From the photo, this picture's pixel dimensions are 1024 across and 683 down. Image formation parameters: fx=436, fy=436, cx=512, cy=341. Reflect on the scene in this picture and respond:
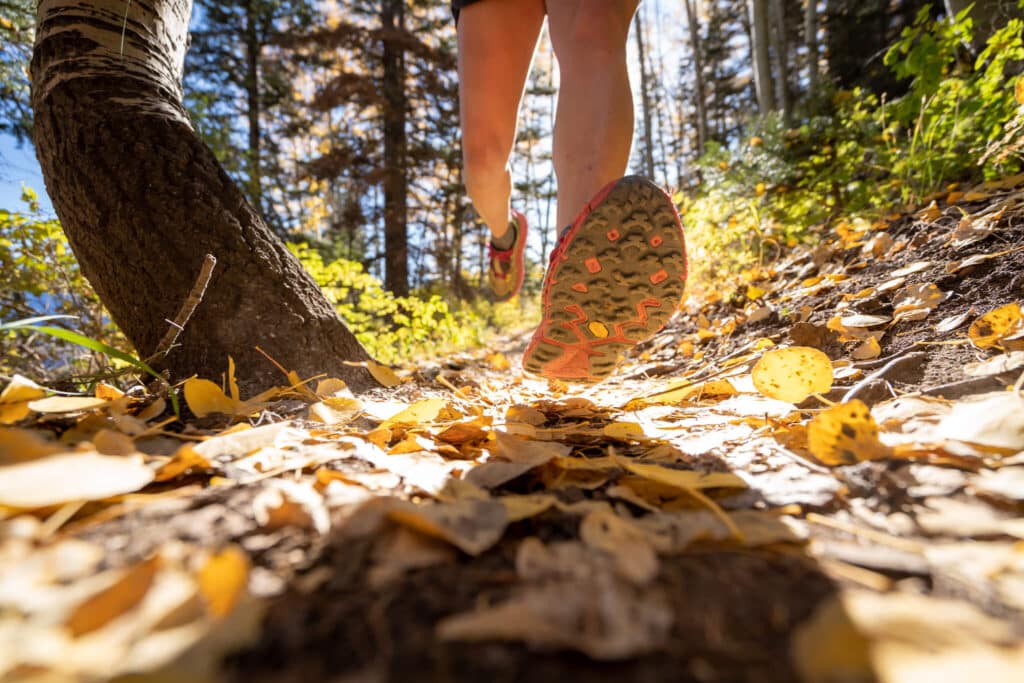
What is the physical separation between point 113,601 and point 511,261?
169cm

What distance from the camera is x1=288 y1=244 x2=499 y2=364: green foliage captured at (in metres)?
3.33

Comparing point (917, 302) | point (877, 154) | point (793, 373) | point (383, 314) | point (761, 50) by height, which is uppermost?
point (761, 50)

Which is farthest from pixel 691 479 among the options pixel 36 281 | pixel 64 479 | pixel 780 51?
pixel 780 51

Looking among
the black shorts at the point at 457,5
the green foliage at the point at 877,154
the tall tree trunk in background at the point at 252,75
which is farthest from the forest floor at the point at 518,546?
the tall tree trunk in background at the point at 252,75

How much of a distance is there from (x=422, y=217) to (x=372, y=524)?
7.07 meters

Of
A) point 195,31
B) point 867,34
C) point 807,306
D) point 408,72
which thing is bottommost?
point 807,306

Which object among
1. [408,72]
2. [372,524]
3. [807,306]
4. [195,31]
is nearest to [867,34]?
[408,72]

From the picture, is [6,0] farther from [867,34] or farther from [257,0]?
[867,34]

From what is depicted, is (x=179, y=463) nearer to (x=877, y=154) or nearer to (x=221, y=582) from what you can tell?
(x=221, y=582)

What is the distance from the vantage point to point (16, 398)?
1.69ft

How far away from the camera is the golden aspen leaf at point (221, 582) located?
250mm

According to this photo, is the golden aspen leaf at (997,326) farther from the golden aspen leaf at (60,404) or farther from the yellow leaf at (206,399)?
the golden aspen leaf at (60,404)

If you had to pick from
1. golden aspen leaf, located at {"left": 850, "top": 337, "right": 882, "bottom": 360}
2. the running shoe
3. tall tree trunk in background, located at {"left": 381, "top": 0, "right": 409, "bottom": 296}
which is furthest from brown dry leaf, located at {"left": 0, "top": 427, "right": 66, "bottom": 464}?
tall tree trunk in background, located at {"left": 381, "top": 0, "right": 409, "bottom": 296}

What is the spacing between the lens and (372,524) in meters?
0.33
